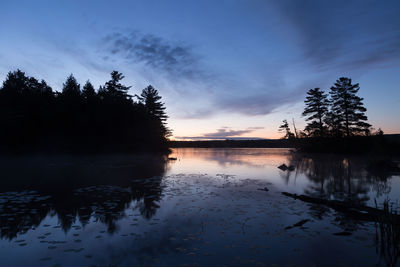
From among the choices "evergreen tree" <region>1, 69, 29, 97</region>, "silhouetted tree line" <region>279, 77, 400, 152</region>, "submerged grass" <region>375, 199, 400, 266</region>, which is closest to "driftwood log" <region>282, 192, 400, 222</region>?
"submerged grass" <region>375, 199, 400, 266</region>

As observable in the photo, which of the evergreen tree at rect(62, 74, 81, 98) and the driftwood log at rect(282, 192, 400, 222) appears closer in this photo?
the driftwood log at rect(282, 192, 400, 222)

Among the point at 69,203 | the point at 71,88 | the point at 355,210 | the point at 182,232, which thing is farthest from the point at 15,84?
the point at 355,210

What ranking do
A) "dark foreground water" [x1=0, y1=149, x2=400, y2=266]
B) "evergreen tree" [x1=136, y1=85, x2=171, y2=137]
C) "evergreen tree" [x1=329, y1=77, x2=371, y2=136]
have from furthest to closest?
1. "evergreen tree" [x1=136, y1=85, x2=171, y2=137]
2. "evergreen tree" [x1=329, y1=77, x2=371, y2=136]
3. "dark foreground water" [x1=0, y1=149, x2=400, y2=266]

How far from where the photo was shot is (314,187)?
16.0 m

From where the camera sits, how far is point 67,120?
52.6m

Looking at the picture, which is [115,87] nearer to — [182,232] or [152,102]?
[152,102]

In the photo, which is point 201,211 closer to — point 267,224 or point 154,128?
point 267,224

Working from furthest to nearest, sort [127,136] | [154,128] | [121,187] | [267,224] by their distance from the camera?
[154,128] → [127,136] → [121,187] → [267,224]

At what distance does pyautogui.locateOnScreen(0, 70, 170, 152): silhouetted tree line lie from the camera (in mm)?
47750

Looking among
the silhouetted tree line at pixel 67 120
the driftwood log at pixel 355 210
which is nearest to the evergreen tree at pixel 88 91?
the silhouetted tree line at pixel 67 120

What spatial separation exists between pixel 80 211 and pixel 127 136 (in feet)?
184

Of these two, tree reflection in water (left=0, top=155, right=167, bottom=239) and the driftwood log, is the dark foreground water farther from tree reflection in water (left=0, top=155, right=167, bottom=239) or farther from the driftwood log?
the driftwood log

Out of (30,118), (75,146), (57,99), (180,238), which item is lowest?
(180,238)

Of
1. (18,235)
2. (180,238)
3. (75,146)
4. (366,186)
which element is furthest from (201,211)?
(75,146)
